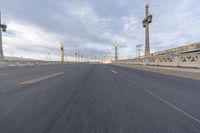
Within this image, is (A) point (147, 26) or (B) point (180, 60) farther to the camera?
(A) point (147, 26)

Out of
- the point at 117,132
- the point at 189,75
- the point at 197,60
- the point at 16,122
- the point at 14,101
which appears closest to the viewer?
the point at 117,132

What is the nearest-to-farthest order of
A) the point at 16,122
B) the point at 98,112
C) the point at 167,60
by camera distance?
the point at 16,122 → the point at 98,112 → the point at 167,60

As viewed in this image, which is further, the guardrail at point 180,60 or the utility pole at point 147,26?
the utility pole at point 147,26

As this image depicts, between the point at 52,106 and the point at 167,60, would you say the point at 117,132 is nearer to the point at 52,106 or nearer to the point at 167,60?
the point at 52,106

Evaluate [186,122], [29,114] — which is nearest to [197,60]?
[186,122]

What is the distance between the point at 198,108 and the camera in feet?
13.4

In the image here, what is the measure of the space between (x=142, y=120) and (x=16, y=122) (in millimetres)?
2637

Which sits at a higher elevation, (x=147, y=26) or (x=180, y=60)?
(x=147, y=26)

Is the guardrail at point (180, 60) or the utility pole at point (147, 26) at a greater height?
the utility pole at point (147, 26)

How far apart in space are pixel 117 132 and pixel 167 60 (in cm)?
1564

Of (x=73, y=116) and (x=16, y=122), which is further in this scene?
(x=73, y=116)

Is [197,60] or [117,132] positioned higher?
[197,60]

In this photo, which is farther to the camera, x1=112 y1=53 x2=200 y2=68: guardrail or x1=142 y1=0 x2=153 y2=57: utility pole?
x1=142 y1=0 x2=153 y2=57: utility pole

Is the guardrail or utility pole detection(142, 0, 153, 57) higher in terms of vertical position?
utility pole detection(142, 0, 153, 57)
